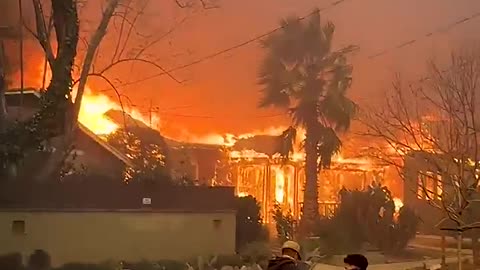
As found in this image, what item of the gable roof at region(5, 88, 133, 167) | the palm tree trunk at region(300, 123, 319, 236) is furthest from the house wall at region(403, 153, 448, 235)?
the gable roof at region(5, 88, 133, 167)

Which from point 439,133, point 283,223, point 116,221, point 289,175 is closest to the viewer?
point 116,221

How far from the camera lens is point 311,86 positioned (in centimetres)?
1502

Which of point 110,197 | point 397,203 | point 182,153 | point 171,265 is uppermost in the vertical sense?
point 182,153

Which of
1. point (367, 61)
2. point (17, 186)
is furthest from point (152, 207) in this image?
point (367, 61)

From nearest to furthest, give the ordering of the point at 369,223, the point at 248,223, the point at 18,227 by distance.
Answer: the point at 18,227 < the point at 248,223 < the point at 369,223

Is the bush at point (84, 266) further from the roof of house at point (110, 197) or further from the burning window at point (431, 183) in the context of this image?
the burning window at point (431, 183)

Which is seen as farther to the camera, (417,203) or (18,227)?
(417,203)

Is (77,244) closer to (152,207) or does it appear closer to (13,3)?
(152,207)

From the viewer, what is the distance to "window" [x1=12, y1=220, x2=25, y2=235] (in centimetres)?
1107

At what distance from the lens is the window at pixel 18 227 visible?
1107 cm

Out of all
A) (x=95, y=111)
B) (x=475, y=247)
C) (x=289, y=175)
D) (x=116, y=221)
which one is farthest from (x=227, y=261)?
(x=475, y=247)

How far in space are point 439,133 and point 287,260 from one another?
352 inches

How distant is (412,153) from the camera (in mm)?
13422

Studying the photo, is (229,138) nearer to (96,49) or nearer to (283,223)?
(283,223)
